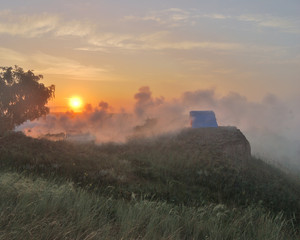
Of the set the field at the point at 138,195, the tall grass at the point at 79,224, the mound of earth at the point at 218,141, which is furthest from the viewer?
the mound of earth at the point at 218,141

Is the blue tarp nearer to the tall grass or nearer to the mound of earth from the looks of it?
the mound of earth

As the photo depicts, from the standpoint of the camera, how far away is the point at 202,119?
40.3 metres

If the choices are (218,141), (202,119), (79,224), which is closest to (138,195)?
(79,224)

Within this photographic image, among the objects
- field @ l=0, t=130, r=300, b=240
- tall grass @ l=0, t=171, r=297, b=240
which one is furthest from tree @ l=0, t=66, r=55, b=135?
tall grass @ l=0, t=171, r=297, b=240

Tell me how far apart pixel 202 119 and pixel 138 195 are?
27642 millimetres

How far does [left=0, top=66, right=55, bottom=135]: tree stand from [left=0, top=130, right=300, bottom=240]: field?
1565 cm

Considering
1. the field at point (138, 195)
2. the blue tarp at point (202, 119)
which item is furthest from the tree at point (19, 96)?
the blue tarp at point (202, 119)

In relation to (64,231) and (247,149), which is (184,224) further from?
(247,149)

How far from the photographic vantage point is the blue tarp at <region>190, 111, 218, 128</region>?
3959 cm

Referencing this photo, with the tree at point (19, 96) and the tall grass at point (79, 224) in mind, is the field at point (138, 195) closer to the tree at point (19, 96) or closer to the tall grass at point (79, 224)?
the tall grass at point (79, 224)

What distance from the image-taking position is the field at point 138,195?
16.3 ft

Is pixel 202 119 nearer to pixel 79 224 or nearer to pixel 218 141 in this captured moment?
pixel 218 141

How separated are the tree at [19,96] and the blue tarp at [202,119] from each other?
1980 cm

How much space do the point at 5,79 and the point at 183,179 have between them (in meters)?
28.7
